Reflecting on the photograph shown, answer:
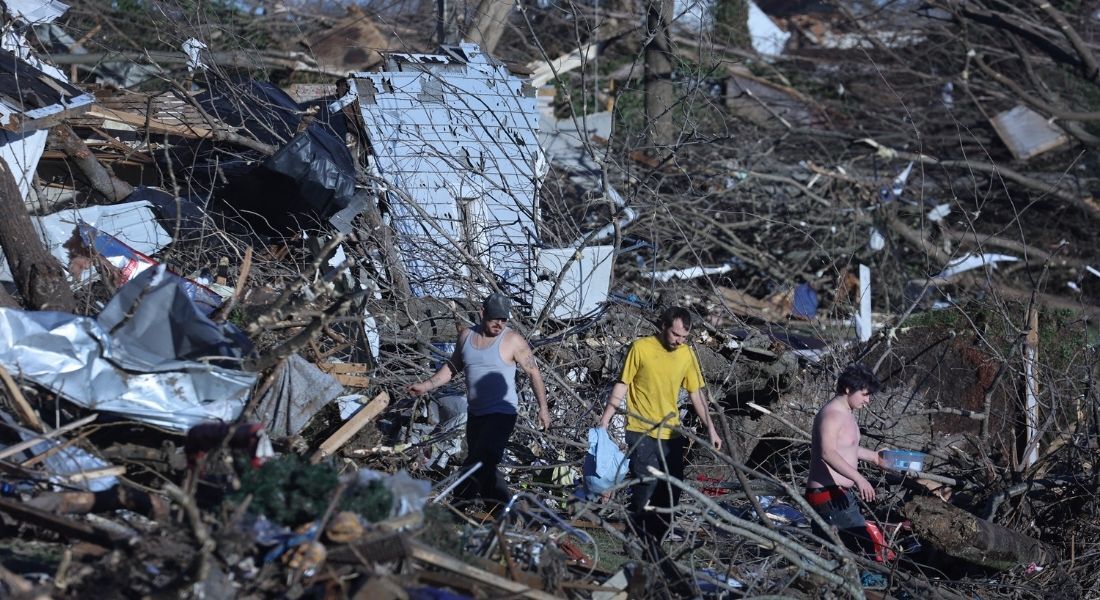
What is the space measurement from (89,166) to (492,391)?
4.25 metres

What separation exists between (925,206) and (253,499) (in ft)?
31.2

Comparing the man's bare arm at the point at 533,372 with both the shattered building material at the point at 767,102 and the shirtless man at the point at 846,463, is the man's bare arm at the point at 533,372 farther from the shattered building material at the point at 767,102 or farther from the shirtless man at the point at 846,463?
the shattered building material at the point at 767,102

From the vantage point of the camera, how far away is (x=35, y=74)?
744cm

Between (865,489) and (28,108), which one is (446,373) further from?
(28,108)

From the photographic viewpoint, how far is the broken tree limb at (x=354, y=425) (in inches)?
229

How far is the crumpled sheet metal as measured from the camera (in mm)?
4922

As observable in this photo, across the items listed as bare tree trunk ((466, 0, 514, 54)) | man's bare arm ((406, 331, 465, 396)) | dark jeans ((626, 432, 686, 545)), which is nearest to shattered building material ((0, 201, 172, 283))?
man's bare arm ((406, 331, 465, 396))

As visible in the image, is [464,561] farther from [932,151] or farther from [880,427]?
[932,151]

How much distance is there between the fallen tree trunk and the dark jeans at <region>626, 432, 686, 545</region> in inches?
48.7

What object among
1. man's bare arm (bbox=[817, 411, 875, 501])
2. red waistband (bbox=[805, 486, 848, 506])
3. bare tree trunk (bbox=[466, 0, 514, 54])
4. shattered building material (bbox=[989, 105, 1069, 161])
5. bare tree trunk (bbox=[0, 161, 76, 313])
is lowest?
shattered building material (bbox=[989, 105, 1069, 161])

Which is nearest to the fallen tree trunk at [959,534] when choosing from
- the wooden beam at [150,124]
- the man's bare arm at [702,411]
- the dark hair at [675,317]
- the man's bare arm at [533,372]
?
the man's bare arm at [702,411]

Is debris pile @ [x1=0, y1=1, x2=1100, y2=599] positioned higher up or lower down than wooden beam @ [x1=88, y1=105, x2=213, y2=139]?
lower down

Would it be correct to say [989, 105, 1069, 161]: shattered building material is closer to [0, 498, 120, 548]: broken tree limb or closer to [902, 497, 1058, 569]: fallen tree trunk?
[902, 497, 1058, 569]: fallen tree trunk

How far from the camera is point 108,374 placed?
5.00m
